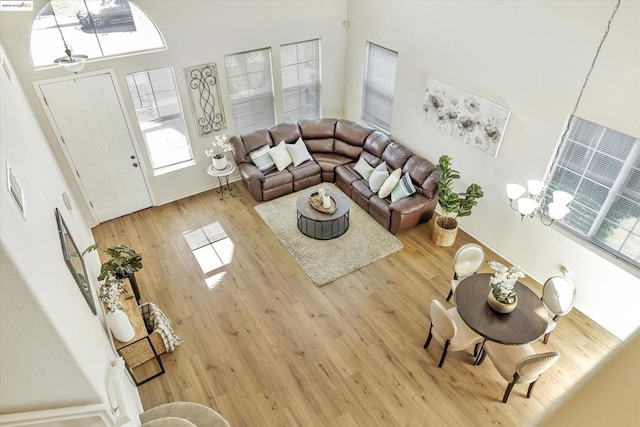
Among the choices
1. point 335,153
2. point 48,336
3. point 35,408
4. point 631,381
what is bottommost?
point 335,153

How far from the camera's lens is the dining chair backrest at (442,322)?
13.2 feet

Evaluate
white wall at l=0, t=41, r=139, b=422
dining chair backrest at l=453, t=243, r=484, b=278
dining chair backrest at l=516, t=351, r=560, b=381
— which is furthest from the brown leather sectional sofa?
white wall at l=0, t=41, r=139, b=422

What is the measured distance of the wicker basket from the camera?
4.10 m

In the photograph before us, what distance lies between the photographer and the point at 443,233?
19.5 feet

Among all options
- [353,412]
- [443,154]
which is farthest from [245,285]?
[443,154]

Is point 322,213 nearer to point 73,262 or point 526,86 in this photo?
point 526,86

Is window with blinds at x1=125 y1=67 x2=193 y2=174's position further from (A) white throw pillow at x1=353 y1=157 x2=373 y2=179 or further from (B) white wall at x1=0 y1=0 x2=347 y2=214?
(A) white throw pillow at x1=353 y1=157 x2=373 y2=179

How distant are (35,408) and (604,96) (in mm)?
5421

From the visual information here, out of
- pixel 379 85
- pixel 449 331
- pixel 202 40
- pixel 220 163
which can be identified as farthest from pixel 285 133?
pixel 449 331

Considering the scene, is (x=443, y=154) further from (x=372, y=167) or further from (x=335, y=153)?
(x=335, y=153)

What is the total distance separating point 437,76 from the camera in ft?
19.5

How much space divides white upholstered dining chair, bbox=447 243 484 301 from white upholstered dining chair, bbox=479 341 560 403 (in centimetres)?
84

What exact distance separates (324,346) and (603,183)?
3706 mm

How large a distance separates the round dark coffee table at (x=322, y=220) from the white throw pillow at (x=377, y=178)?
24.0 inches
